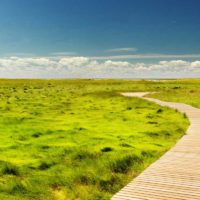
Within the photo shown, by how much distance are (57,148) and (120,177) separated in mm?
4501

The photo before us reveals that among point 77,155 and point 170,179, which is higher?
point 170,179

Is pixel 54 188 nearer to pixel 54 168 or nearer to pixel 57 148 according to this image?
pixel 54 168

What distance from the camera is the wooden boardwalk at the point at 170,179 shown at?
28.6 ft

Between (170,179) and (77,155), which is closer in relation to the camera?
(170,179)

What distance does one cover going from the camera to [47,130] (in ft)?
64.5

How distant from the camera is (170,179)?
10109 mm

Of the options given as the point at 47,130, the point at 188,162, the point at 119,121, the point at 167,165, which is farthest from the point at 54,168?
the point at 119,121

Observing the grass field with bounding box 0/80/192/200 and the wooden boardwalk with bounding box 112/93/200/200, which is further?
the grass field with bounding box 0/80/192/200

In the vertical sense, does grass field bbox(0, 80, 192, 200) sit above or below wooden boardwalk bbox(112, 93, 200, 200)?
below

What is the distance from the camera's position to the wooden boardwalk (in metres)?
8.72

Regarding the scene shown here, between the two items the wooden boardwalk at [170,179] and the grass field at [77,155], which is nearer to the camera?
the wooden boardwalk at [170,179]

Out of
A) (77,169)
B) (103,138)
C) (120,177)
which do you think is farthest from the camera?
(103,138)

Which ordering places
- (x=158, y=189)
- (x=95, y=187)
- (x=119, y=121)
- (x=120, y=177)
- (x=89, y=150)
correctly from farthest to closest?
(x=119, y=121)
(x=89, y=150)
(x=120, y=177)
(x=95, y=187)
(x=158, y=189)

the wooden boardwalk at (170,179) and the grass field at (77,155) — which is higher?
the wooden boardwalk at (170,179)
